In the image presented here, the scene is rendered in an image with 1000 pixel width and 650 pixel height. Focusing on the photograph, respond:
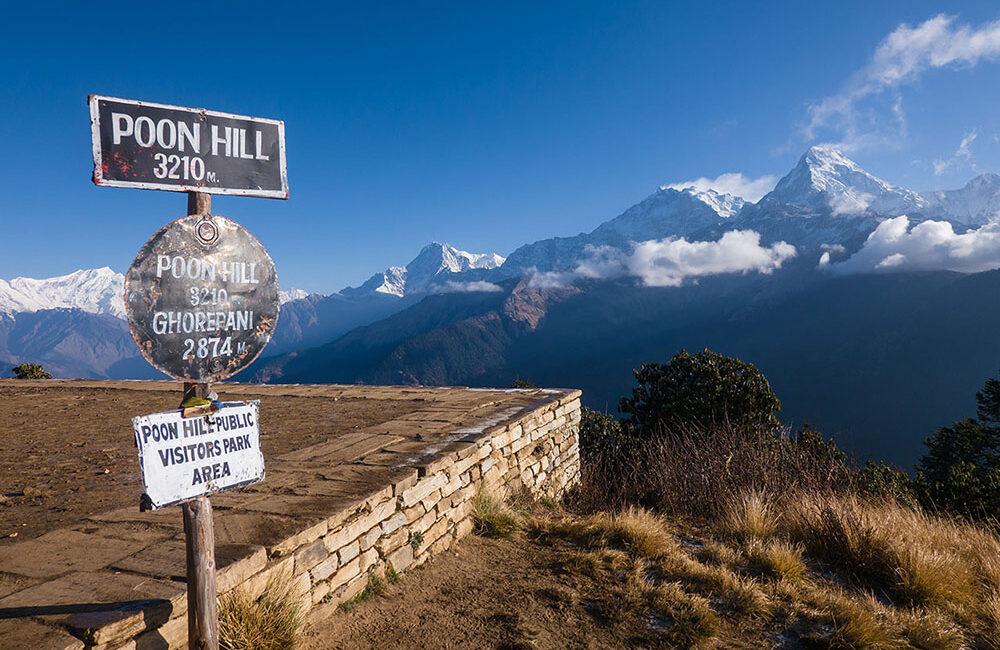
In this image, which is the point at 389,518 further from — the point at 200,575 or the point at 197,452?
the point at 197,452

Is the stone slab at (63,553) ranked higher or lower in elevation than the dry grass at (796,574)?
higher

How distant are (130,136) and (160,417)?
1174 millimetres

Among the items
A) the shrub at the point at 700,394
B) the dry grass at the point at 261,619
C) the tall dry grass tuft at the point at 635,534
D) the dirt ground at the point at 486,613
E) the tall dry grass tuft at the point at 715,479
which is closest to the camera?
the dry grass at the point at 261,619

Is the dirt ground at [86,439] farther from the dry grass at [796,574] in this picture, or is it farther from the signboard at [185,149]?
the dry grass at [796,574]

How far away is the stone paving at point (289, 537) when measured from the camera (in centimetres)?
227

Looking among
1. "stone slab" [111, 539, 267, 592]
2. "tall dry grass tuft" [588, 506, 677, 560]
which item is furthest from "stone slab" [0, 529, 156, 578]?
"tall dry grass tuft" [588, 506, 677, 560]

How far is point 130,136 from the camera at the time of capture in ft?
6.83

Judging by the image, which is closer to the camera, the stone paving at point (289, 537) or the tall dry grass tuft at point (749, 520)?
the stone paving at point (289, 537)

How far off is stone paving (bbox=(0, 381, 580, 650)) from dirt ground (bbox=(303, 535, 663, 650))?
0.20m

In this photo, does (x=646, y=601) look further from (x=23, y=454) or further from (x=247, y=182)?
(x=23, y=454)

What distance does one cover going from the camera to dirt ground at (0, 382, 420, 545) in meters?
3.88

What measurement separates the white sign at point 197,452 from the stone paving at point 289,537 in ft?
2.19

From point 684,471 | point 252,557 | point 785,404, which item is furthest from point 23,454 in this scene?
point 785,404

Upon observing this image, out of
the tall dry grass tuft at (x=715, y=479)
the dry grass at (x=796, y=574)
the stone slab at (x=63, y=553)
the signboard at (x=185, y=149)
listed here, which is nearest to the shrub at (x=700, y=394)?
the tall dry grass tuft at (x=715, y=479)
